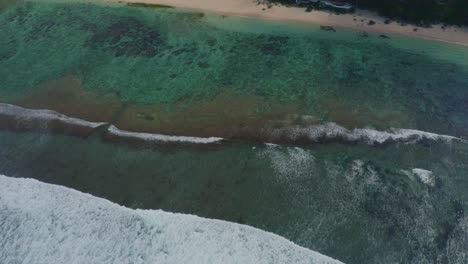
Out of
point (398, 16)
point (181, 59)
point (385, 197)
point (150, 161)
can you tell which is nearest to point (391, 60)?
point (398, 16)

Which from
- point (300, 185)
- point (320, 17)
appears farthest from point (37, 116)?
point (320, 17)

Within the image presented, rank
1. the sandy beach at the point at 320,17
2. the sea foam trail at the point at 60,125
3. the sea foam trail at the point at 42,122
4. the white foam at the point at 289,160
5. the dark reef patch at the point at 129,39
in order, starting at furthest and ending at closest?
the dark reef patch at the point at 129,39 < the sandy beach at the point at 320,17 < the sea foam trail at the point at 42,122 < the sea foam trail at the point at 60,125 < the white foam at the point at 289,160

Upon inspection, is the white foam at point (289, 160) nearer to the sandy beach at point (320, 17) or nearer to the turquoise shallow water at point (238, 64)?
the turquoise shallow water at point (238, 64)

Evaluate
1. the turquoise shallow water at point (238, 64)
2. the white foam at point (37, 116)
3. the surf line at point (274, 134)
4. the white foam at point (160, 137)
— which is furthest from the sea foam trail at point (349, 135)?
the white foam at point (37, 116)

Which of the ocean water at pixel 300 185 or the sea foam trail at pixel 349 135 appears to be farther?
the sea foam trail at pixel 349 135

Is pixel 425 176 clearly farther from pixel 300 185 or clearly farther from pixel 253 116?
pixel 253 116

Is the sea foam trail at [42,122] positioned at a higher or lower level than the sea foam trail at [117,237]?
higher

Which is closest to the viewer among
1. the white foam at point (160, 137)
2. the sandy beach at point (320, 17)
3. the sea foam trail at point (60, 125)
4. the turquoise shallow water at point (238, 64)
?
the white foam at point (160, 137)

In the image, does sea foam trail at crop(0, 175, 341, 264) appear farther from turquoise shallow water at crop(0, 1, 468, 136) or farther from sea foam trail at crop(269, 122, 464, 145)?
turquoise shallow water at crop(0, 1, 468, 136)
